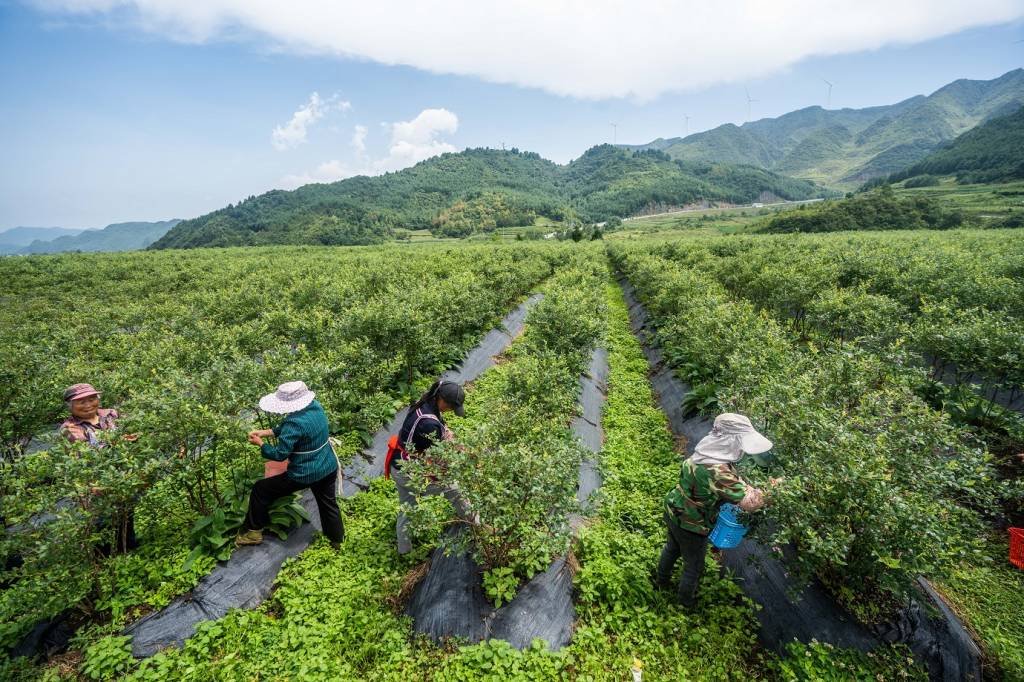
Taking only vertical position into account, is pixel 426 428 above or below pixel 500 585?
above

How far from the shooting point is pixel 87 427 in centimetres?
623

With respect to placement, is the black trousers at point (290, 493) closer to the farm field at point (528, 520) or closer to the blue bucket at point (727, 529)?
the farm field at point (528, 520)

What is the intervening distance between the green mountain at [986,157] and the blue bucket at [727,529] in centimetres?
13743

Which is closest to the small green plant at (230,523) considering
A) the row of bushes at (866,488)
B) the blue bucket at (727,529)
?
the blue bucket at (727,529)

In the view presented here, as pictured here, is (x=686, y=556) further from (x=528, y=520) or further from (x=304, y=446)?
(x=304, y=446)

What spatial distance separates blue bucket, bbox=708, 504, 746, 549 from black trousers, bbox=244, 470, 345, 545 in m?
5.37

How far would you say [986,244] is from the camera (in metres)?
29.4

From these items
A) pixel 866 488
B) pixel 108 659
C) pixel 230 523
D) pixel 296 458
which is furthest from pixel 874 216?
pixel 108 659

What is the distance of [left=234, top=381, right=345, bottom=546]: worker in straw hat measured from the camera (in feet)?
18.1

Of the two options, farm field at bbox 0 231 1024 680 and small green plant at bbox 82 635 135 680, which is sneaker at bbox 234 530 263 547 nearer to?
farm field at bbox 0 231 1024 680

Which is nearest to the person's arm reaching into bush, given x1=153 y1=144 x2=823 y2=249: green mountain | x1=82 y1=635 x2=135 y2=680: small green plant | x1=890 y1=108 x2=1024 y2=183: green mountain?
x1=82 y1=635 x2=135 y2=680: small green plant

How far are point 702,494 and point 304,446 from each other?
17.4 ft

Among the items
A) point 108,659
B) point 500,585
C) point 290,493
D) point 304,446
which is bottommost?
point 500,585

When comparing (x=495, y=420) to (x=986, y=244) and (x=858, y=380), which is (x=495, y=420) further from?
(x=986, y=244)
